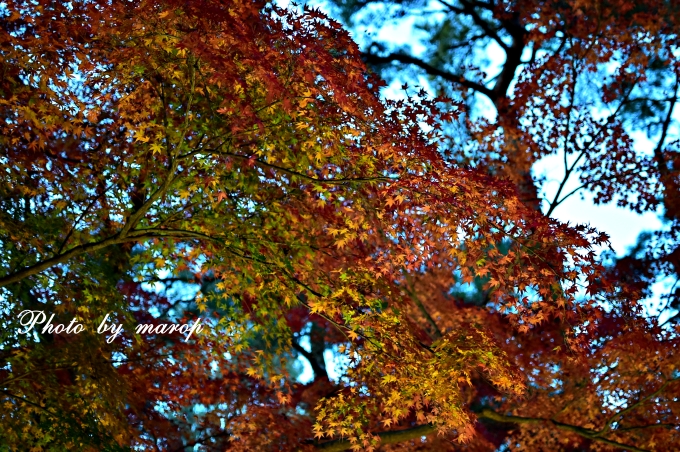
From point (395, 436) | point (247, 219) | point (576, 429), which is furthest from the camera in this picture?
point (395, 436)

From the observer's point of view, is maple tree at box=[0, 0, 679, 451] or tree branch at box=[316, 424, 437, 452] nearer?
maple tree at box=[0, 0, 679, 451]

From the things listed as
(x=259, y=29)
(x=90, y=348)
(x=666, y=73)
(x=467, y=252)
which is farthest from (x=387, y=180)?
(x=666, y=73)

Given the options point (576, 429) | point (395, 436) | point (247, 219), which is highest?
point (247, 219)

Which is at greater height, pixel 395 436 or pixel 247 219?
pixel 247 219

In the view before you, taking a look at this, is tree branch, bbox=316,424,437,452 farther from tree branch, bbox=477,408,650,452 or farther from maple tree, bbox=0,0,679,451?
tree branch, bbox=477,408,650,452

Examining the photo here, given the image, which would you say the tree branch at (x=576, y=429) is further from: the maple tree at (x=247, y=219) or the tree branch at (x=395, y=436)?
the tree branch at (x=395, y=436)

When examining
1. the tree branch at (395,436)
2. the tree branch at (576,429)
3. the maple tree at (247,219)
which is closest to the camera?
the maple tree at (247,219)

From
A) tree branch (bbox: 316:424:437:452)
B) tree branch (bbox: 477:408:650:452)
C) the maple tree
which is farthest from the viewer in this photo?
tree branch (bbox: 316:424:437:452)

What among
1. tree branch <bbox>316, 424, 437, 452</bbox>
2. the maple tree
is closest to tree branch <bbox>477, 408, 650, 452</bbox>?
the maple tree

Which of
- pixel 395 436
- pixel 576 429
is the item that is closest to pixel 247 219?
pixel 395 436

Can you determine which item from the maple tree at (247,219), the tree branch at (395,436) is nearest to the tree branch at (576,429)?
the maple tree at (247,219)

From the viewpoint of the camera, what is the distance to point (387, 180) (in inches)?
216

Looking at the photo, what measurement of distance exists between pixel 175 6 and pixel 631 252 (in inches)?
444

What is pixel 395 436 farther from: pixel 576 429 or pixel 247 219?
pixel 247 219
